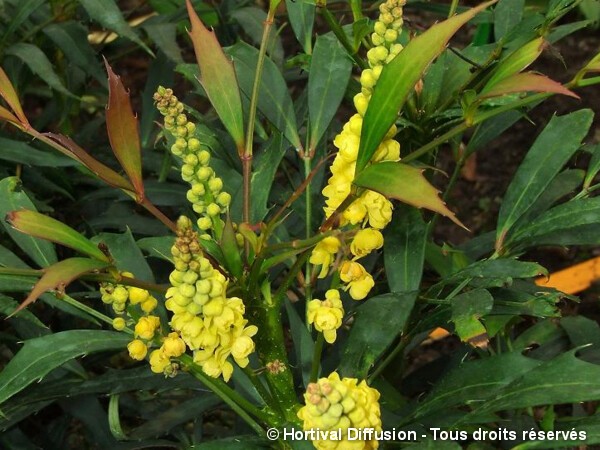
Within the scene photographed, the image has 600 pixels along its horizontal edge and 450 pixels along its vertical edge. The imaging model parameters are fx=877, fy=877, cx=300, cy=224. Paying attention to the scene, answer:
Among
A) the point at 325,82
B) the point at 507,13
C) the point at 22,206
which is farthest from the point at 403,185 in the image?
the point at 507,13

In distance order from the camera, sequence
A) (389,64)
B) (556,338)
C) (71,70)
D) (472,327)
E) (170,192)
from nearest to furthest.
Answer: (389,64) → (472,327) → (556,338) → (170,192) → (71,70)

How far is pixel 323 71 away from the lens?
3.26 feet

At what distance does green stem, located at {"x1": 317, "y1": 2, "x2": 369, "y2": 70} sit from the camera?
875 mm

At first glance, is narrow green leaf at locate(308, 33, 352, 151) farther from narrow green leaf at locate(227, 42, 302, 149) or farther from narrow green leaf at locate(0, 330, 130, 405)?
narrow green leaf at locate(0, 330, 130, 405)

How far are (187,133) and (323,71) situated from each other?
306mm

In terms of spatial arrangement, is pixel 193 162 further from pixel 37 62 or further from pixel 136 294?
pixel 37 62

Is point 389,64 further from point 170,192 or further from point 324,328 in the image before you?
point 170,192

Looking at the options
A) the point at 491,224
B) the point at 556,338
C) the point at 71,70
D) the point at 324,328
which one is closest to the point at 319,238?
the point at 324,328

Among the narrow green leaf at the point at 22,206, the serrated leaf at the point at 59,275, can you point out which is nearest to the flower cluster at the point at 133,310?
the serrated leaf at the point at 59,275

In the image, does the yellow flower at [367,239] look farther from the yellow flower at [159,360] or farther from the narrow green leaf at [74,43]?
the narrow green leaf at [74,43]

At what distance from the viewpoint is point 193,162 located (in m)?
0.74

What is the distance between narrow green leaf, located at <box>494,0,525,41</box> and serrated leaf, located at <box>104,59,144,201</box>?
616mm

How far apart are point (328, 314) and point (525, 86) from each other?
26cm

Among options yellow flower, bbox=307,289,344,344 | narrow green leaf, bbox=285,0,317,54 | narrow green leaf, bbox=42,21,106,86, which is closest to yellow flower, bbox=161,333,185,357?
yellow flower, bbox=307,289,344,344
